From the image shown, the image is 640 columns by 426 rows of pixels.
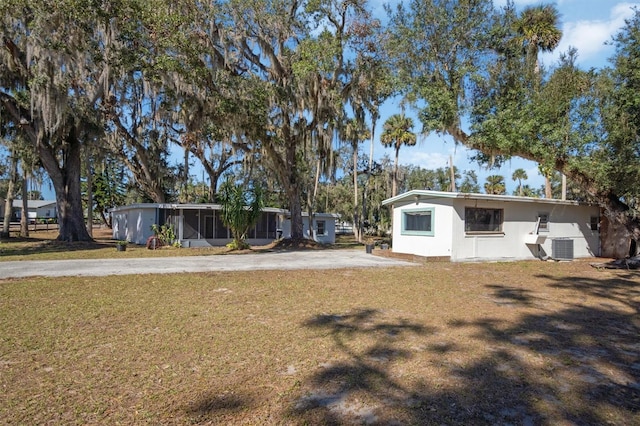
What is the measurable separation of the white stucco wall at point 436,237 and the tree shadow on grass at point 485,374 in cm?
724

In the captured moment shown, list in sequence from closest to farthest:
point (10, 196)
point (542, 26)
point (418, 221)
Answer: point (418, 221) < point (542, 26) < point (10, 196)

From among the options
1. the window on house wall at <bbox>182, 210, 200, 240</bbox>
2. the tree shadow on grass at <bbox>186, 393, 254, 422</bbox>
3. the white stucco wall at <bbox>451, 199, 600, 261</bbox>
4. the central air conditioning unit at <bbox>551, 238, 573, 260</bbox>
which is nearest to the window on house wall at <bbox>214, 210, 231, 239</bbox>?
the window on house wall at <bbox>182, 210, 200, 240</bbox>

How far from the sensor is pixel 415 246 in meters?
14.3

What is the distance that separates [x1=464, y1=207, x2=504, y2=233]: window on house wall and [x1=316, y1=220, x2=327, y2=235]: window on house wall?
14926 mm

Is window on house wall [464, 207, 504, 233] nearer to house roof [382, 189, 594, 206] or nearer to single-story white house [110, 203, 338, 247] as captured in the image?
house roof [382, 189, 594, 206]

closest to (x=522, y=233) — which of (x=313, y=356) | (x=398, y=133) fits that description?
(x=313, y=356)

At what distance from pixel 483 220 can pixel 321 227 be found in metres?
15.1

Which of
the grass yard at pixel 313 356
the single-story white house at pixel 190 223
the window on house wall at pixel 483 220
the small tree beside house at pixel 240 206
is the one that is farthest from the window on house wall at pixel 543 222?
the single-story white house at pixel 190 223

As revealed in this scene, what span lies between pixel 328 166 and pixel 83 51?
1133 centimetres

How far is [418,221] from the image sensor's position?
14328 millimetres

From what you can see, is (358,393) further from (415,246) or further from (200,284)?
(415,246)

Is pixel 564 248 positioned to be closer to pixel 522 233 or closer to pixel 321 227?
pixel 522 233

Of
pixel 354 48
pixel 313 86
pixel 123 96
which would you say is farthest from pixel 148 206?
pixel 354 48

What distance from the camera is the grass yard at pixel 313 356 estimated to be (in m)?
2.88
